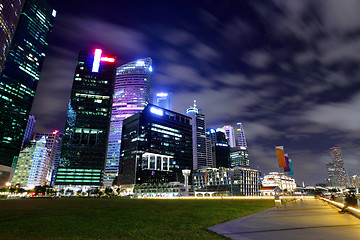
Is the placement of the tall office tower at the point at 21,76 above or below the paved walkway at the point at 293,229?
above

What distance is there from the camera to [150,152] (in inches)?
7013

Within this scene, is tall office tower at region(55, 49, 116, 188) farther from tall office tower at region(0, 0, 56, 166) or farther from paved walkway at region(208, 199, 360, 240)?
paved walkway at region(208, 199, 360, 240)

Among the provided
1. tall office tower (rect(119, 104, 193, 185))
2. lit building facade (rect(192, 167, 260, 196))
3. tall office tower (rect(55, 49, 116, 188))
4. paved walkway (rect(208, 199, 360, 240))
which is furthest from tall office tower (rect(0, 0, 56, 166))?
paved walkway (rect(208, 199, 360, 240))

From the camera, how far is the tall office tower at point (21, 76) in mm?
155375

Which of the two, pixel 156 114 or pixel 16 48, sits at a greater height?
pixel 16 48

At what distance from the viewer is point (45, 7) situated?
19875 centimetres

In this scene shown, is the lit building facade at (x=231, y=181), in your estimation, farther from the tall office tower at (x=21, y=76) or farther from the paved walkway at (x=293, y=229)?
the tall office tower at (x=21, y=76)

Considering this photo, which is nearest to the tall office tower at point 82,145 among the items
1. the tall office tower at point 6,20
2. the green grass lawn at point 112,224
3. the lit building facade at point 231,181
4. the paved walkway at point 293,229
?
the tall office tower at point 6,20

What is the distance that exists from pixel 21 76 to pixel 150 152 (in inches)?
4950

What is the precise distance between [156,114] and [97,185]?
280ft

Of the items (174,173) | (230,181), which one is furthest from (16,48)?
(230,181)

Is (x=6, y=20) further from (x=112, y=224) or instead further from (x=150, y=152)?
(x=112, y=224)

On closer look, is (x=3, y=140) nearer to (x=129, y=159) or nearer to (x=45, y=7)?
(x=129, y=159)

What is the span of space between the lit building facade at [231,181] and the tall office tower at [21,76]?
154 meters
